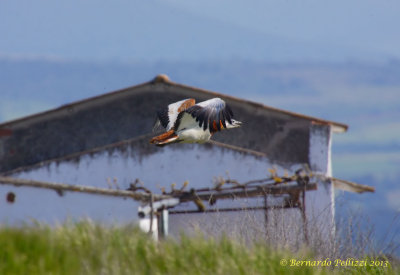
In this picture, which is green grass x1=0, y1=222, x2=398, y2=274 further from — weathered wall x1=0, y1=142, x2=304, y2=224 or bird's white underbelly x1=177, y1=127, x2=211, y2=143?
weathered wall x1=0, y1=142, x2=304, y2=224

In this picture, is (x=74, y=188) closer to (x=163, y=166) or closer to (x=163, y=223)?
(x=163, y=223)

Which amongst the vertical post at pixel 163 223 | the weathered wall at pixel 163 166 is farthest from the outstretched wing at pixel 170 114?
the weathered wall at pixel 163 166

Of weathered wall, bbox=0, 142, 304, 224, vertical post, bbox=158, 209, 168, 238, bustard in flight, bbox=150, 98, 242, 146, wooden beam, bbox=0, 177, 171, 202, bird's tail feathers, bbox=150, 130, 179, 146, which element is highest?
bustard in flight, bbox=150, 98, 242, 146

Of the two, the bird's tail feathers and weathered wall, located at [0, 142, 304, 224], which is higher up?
the bird's tail feathers

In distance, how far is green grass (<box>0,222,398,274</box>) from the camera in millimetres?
9203

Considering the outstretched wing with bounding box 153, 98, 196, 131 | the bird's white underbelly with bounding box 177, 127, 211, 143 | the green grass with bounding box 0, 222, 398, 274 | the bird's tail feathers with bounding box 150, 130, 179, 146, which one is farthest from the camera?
the outstretched wing with bounding box 153, 98, 196, 131

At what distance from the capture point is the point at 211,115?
1016 centimetres

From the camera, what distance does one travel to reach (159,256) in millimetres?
9703

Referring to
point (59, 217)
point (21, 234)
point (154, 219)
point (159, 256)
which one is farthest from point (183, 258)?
point (154, 219)

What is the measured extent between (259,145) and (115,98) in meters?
4.89

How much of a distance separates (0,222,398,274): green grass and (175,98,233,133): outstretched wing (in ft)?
5.29

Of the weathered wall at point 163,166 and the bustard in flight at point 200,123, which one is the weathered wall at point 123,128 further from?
the bustard in flight at point 200,123

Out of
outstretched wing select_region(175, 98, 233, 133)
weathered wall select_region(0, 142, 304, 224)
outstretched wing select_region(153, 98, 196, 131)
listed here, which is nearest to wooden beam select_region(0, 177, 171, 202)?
weathered wall select_region(0, 142, 304, 224)

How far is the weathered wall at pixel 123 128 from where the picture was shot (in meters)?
22.9
